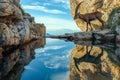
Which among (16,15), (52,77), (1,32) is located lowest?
(52,77)

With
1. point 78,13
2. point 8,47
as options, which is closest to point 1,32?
point 8,47

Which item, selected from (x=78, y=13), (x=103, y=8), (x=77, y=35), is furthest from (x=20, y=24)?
(x=78, y=13)

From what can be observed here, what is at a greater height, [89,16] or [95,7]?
[95,7]

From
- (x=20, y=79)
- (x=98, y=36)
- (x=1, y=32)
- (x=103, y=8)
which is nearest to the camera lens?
(x=20, y=79)

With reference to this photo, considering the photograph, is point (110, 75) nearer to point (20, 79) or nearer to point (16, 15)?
point (20, 79)

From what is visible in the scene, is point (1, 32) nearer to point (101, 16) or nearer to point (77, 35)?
point (77, 35)

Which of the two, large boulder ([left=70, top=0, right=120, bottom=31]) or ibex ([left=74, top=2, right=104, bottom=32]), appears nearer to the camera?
large boulder ([left=70, top=0, right=120, bottom=31])

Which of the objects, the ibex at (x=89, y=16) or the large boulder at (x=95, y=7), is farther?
the ibex at (x=89, y=16)

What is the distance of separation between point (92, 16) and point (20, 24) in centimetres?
4423

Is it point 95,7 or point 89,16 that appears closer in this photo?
point 95,7

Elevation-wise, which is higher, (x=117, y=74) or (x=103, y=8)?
Answer: (x=103, y=8)

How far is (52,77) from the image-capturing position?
2116 cm

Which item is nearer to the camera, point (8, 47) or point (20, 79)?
point (20, 79)

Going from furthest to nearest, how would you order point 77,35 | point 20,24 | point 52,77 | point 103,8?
point 103,8 < point 77,35 < point 20,24 < point 52,77
